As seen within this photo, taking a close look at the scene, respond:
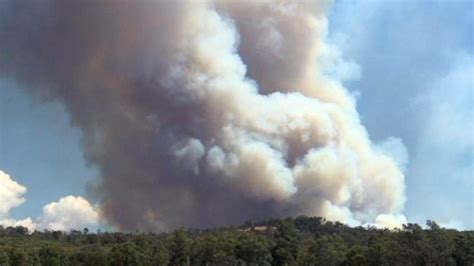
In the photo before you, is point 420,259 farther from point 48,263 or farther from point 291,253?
point 48,263

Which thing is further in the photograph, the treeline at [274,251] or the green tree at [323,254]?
the green tree at [323,254]

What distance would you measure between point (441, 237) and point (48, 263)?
37.1 metres

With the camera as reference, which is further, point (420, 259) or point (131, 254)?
point (131, 254)

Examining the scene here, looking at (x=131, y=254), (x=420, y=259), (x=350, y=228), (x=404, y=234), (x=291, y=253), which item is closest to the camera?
(x=420, y=259)

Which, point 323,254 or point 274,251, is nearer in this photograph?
point 323,254

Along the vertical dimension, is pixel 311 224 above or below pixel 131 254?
above

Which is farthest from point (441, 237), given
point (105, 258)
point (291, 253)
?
point (105, 258)

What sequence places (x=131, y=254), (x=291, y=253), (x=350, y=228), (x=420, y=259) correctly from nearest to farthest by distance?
1. (x=420, y=259)
2. (x=131, y=254)
3. (x=291, y=253)
4. (x=350, y=228)

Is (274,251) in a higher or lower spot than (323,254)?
higher

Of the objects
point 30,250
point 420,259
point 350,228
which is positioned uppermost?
point 350,228

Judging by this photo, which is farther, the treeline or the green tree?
the green tree

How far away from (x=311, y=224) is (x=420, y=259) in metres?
66.1

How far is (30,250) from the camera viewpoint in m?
62.0

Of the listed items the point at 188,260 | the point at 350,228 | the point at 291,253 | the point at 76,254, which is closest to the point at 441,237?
the point at 291,253
